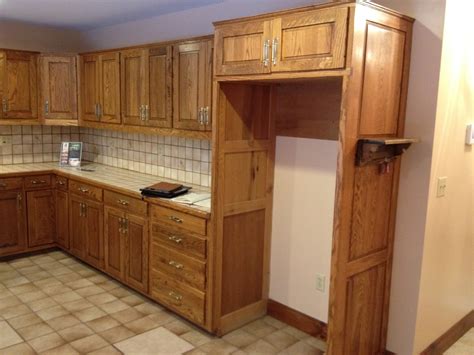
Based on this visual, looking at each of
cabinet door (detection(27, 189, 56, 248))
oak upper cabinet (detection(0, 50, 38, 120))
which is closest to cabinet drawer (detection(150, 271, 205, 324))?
cabinet door (detection(27, 189, 56, 248))

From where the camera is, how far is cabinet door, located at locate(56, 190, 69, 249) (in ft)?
14.4

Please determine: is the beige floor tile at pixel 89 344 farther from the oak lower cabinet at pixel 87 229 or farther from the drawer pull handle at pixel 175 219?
the oak lower cabinet at pixel 87 229

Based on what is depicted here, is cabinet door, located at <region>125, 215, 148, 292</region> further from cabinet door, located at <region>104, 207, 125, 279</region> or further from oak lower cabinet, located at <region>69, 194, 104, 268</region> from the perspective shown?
oak lower cabinet, located at <region>69, 194, 104, 268</region>

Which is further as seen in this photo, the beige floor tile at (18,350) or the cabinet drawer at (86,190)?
the cabinet drawer at (86,190)

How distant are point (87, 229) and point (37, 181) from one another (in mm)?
791

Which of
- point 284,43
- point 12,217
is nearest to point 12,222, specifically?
point 12,217

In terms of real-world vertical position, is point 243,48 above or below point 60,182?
above

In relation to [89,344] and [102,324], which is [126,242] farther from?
[89,344]

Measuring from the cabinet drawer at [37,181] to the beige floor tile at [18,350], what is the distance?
192 centimetres

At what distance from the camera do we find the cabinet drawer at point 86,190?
3926mm

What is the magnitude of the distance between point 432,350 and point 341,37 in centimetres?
200

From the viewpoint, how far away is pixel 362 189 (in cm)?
231

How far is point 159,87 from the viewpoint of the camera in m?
3.58

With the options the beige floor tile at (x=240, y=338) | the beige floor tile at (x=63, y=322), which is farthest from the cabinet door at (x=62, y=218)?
the beige floor tile at (x=240, y=338)
